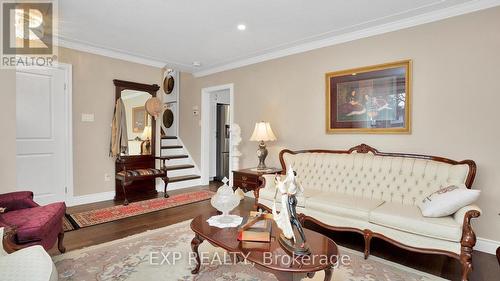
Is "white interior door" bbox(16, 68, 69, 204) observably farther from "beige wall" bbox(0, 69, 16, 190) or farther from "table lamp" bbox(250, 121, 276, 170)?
"table lamp" bbox(250, 121, 276, 170)

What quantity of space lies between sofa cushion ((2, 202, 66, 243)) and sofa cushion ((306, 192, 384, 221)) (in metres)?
2.49

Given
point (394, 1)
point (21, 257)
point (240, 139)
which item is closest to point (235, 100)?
point (240, 139)

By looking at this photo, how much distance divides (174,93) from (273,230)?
5941 mm

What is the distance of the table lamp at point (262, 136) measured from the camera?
4.27 metres

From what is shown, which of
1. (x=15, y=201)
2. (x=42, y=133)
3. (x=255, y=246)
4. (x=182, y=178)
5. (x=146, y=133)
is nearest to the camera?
(x=255, y=246)

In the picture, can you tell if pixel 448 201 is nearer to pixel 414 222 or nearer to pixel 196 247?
pixel 414 222

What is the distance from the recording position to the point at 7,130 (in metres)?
2.74

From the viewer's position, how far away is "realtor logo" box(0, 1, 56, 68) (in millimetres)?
2912

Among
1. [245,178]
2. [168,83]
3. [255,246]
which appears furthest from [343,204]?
[168,83]

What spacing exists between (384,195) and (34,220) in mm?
3413

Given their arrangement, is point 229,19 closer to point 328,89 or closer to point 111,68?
point 328,89

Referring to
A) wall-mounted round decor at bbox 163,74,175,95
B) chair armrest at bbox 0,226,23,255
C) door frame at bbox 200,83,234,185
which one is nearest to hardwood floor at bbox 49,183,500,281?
chair armrest at bbox 0,226,23,255

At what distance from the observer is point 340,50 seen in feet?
12.3

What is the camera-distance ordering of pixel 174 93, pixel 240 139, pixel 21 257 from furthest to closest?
pixel 174 93 < pixel 240 139 < pixel 21 257
